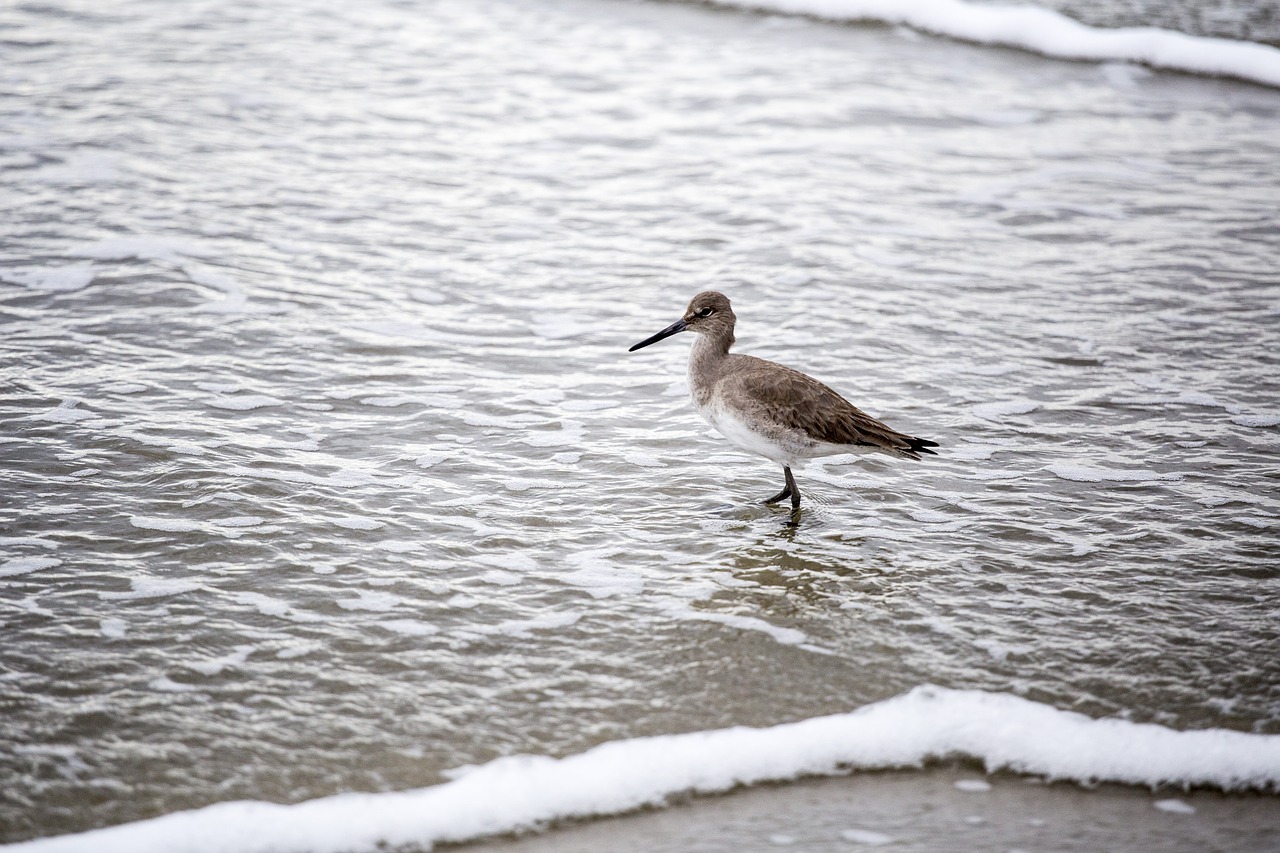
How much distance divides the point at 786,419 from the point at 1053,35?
396 inches

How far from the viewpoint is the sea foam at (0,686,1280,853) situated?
148 inches

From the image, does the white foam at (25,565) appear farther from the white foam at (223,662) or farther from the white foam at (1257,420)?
the white foam at (1257,420)

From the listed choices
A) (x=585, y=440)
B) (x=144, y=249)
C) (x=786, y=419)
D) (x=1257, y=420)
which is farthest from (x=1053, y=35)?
(x=144, y=249)

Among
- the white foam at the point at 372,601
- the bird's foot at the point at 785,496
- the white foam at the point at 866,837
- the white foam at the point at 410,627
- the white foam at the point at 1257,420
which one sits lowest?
the white foam at the point at 866,837

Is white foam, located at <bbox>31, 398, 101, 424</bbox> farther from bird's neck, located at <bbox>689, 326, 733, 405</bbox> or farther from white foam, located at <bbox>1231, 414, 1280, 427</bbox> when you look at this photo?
white foam, located at <bbox>1231, 414, 1280, 427</bbox>

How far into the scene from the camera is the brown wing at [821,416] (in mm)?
5617

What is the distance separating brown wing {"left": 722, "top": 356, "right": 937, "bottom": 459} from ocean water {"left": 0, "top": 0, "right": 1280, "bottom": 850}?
40 cm

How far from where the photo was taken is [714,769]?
4078 mm

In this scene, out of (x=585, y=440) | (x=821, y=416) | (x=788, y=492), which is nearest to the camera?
(x=821, y=416)

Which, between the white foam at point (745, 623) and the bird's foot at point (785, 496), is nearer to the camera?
the white foam at point (745, 623)

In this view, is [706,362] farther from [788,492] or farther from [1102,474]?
[1102,474]

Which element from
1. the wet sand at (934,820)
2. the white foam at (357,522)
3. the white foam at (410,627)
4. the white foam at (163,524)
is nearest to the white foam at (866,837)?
the wet sand at (934,820)

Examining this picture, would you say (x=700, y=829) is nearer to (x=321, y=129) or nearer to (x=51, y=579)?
(x=51, y=579)

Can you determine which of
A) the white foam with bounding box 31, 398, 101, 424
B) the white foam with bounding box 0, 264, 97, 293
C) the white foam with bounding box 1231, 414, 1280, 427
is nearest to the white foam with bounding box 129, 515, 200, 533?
the white foam with bounding box 31, 398, 101, 424
